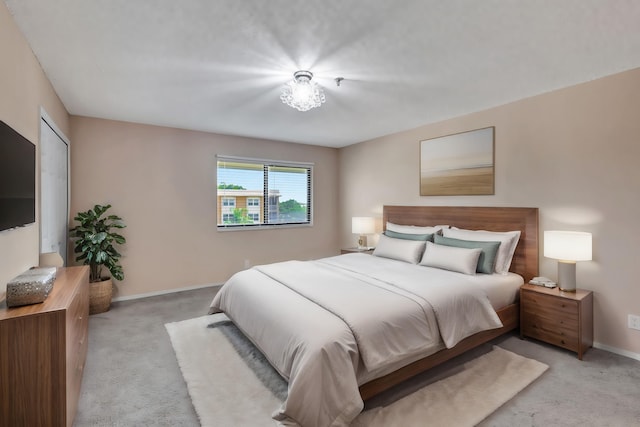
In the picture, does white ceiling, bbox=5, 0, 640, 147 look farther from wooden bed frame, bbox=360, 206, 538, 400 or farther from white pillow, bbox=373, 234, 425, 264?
white pillow, bbox=373, 234, 425, 264

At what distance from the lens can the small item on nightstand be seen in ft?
9.56

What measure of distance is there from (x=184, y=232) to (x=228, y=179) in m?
1.07

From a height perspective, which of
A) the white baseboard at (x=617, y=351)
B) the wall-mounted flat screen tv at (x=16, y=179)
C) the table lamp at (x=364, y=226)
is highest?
the wall-mounted flat screen tv at (x=16, y=179)

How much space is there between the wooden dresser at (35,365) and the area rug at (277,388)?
766mm

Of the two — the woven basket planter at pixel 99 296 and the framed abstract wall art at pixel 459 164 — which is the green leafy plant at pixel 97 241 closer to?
the woven basket planter at pixel 99 296

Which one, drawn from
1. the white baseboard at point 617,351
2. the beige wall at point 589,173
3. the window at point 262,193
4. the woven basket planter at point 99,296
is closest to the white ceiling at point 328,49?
the beige wall at point 589,173

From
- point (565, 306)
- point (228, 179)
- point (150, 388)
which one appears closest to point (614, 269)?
point (565, 306)

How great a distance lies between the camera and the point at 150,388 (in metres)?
2.18

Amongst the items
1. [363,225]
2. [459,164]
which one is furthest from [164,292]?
[459,164]

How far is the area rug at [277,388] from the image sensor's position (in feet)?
6.12

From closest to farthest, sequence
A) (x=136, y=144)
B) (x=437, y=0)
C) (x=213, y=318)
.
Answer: (x=437, y=0) < (x=213, y=318) < (x=136, y=144)

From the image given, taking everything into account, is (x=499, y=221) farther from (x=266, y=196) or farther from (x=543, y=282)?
(x=266, y=196)

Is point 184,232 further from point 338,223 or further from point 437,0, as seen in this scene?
point 437,0

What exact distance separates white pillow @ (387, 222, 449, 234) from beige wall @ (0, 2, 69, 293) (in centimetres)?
383
